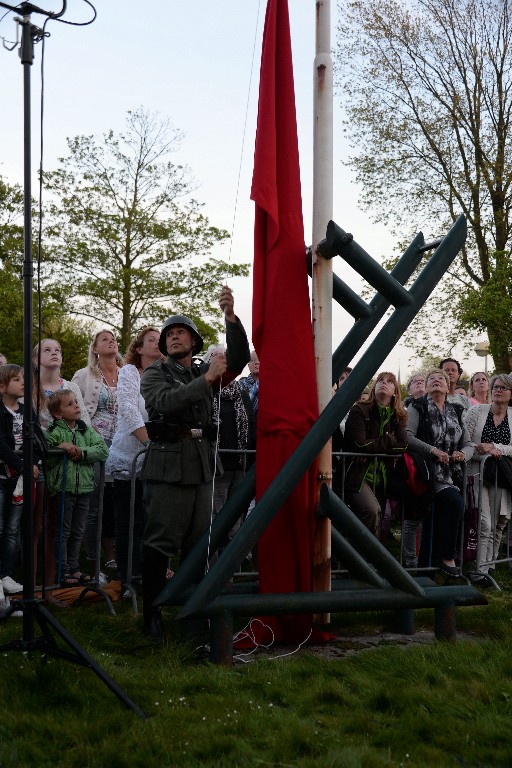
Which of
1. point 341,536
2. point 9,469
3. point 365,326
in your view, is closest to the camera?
point 341,536

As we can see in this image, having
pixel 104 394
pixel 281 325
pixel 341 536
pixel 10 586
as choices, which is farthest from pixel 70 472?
pixel 341 536

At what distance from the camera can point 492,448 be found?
7559 mm

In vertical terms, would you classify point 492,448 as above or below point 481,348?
below

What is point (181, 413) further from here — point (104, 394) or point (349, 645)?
point (104, 394)

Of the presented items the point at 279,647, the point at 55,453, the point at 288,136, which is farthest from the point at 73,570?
the point at 288,136

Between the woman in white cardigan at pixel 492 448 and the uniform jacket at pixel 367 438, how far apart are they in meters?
1.02

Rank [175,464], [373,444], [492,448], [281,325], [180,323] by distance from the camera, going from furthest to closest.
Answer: [492,448] < [373,444] < [180,323] < [175,464] < [281,325]

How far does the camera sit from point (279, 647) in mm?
4891

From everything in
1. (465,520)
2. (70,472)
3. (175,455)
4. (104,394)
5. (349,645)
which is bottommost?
(349,645)

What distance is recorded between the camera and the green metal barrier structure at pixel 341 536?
440cm

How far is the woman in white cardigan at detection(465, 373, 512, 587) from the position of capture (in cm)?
757

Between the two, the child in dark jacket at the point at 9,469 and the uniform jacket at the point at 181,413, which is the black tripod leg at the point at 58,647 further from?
the child in dark jacket at the point at 9,469

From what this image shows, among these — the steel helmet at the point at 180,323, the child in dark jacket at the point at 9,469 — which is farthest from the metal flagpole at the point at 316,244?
the child in dark jacket at the point at 9,469

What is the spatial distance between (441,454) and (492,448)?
0.78m
